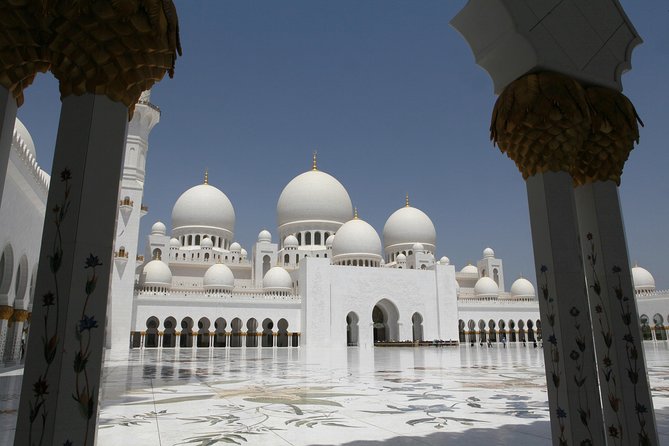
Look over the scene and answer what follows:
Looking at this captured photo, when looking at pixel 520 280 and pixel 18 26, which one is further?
pixel 520 280

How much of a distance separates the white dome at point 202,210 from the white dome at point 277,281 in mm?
5970

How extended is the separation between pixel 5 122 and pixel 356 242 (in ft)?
81.0

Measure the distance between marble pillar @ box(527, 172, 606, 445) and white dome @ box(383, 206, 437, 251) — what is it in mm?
29241

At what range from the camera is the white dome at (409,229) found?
31.6 metres

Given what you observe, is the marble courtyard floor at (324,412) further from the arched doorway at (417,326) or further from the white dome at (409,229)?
the white dome at (409,229)

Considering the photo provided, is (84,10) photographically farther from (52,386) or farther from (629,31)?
(629,31)

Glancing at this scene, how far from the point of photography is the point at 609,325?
2459 mm

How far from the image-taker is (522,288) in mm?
32969

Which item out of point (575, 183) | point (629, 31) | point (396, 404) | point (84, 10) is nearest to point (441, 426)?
point (396, 404)

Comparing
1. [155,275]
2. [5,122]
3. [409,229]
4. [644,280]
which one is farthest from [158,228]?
[644,280]

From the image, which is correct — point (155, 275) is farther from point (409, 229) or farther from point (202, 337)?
point (409, 229)

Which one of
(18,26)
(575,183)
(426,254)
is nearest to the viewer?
(18,26)

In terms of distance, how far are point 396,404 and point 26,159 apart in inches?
371

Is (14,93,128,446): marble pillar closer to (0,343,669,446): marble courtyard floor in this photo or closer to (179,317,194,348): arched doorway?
(0,343,669,446): marble courtyard floor
